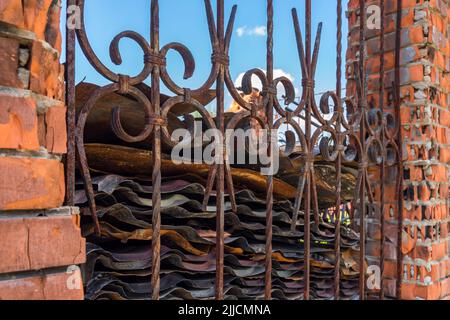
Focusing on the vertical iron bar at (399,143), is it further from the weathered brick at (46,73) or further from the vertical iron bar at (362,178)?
A: the weathered brick at (46,73)

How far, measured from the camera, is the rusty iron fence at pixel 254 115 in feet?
2.98

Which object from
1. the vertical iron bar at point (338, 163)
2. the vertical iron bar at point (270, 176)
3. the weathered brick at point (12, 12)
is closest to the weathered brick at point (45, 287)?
the weathered brick at point (12, 12)

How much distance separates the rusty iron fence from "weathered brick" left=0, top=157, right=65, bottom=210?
0.06m

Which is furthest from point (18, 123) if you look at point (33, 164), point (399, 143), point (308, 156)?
point (399, 143)

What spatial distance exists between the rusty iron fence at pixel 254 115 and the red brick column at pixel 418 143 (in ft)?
0.22

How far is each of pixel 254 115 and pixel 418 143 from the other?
1.00 m

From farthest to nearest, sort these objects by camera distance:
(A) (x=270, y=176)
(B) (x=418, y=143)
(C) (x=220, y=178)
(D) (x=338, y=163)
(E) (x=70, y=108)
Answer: (B) (x=418, y=143) → (D) (x=338, y=163) → (A) (x=270, y=176) → (C) (x=220, y=178) → (E) (x=70, y=108)

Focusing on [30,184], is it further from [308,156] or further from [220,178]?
[308,156]

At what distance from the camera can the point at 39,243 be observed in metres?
0.75

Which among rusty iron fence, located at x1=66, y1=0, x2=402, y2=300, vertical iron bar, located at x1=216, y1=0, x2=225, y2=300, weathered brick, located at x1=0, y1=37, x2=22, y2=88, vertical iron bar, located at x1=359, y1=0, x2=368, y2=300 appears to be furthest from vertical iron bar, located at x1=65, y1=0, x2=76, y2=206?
vertical iron bar, located at x1=359, y1=0, x2=368, y2=300

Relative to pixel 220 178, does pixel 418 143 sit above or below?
above

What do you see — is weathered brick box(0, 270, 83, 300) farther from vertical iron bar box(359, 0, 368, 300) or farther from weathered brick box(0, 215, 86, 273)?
vertical iron bar box(359, 0, 368, 300)

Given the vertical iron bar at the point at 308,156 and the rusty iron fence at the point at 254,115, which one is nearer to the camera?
the rusty iron fence at the point at 254,115
